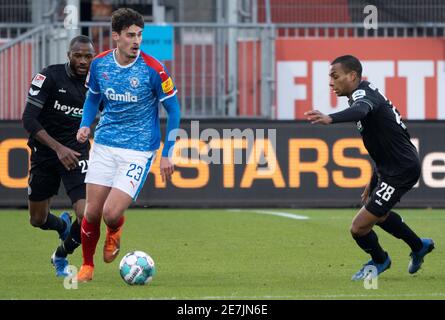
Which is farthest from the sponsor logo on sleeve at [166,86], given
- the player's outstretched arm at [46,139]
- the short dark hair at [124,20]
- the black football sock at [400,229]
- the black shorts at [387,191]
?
the black football sock at [400,229]

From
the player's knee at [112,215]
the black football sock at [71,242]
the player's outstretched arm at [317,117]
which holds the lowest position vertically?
the black football sock at [71,242]

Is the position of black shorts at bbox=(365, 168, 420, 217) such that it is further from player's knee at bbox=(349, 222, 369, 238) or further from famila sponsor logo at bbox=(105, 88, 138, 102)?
famila sponsor logo at bbox=(105, 88, 138, 102)

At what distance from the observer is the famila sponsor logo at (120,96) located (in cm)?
956

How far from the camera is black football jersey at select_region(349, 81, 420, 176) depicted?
9.91 m

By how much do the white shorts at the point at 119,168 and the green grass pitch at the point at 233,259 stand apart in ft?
2.77

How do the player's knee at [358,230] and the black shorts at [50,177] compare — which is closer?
the player's knee at [358,230]

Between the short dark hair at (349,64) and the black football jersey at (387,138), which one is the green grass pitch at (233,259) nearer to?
the black football jersey at (387,138)

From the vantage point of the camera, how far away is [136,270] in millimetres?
9523

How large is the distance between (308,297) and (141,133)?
2.08 m

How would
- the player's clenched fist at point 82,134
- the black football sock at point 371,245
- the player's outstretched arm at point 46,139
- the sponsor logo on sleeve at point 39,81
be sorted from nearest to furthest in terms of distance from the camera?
the player's clenched fist at point 82,134, the black football sock at point 371,245, the player's outstretched arm at point 46,139, the sponsor logo on sleeve at point 39,81

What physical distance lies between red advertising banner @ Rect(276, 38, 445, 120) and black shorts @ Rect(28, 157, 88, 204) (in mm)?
9809

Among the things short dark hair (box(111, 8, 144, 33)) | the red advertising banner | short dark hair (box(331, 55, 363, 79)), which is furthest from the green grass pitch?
the red advertising banner
